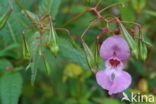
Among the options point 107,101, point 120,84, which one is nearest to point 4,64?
point 107,101

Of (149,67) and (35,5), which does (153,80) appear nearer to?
(149,67)

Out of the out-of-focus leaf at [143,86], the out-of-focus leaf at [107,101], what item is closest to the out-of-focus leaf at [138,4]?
the out-of-focus leaf at [143,86]

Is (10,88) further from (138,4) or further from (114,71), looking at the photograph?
(138,4)

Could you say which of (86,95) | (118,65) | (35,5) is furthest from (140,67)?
(118,65)

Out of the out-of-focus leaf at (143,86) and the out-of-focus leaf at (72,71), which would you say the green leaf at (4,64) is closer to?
the out-of-focus leaf at (72,71)

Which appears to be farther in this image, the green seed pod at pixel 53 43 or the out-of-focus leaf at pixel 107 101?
the out-of-focus leaf at pixel 107 101

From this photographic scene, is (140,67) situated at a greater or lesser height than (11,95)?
lesser
